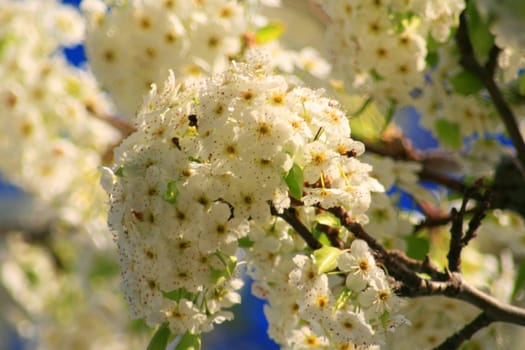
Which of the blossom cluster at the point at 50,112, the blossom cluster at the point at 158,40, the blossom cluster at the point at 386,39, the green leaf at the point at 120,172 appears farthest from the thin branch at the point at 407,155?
the blossom cluster at the point at 50,112

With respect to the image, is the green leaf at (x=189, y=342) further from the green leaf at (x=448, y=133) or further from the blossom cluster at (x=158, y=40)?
the green leaf at (x=448, y=133)

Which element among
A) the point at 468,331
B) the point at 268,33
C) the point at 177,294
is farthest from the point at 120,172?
the point at 268,33

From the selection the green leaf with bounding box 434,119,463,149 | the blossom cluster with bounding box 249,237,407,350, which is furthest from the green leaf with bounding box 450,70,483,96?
the blossom cluster with bounding box 249,237,407,350

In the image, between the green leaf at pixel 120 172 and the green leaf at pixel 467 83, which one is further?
the green leaf at pixel 467 83

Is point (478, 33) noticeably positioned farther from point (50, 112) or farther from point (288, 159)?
point (50, 112)

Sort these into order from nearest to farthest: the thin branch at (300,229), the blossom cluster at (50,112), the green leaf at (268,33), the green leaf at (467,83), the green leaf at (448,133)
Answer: the thin branch at (300,229), the green leaf at (467,83), the green leaf at (448,133), the green leaf at (268,33), the blossom cluster at (50,112)
